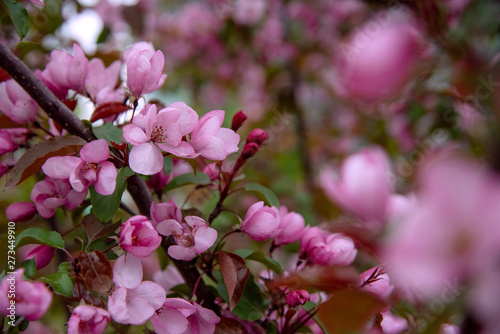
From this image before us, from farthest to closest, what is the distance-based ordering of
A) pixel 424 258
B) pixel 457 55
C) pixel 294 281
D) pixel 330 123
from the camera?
1. pixel 330 123
2. pixel 457 55
3. pixel 294 281
4. pixel 424 258

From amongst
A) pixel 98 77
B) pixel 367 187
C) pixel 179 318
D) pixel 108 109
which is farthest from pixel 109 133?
pixel 367 187

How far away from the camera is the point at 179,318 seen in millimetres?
497

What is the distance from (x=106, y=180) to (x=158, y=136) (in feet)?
0.28

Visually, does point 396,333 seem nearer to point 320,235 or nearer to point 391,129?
point 320,235

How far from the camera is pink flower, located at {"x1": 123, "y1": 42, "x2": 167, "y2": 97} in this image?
21.2 inches

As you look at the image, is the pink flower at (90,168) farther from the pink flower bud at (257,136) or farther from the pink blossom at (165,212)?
the pink flower bud at (257,136)

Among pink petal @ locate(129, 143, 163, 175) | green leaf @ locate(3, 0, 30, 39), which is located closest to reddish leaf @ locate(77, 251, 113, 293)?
pink petal @ locate(129, 143, 163, 175)

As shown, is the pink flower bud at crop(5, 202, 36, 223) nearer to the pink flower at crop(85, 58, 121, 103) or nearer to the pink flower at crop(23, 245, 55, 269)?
the pink flower at crop(23, 245, 55, 269)

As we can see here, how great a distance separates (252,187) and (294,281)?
7.4 inches

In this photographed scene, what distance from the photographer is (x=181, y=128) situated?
1.71 feet

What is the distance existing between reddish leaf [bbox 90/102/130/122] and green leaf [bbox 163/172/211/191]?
13cm

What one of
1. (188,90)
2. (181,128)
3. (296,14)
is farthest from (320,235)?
(188,90)

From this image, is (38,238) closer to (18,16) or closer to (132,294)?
(132,294)

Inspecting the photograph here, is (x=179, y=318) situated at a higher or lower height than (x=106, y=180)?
lower
